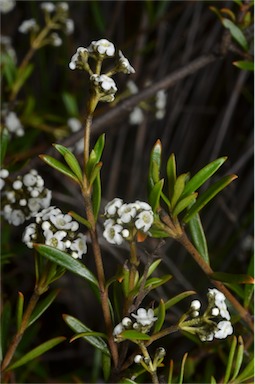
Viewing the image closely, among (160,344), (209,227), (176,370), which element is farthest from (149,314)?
(209,227)

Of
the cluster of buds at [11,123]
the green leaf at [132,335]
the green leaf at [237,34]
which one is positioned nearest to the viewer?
the green leaf at [132,335]

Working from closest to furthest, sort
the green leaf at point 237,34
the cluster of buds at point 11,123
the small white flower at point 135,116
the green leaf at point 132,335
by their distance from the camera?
1. the green leaf at point 132,335
2. the green leaf at point 237,34
3. the cluster of buds at point 11,123
4. the small white flower at point 135,116

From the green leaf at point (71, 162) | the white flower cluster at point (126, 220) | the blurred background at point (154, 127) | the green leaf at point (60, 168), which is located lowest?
the blurred background at point (154, 127)

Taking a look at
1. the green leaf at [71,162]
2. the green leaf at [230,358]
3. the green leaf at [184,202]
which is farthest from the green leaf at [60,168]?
the green leaf at [230,358]

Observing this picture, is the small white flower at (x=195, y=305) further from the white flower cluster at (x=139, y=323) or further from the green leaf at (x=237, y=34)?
the green leaf at (x=237, y=34)

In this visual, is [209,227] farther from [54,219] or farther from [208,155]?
[54,219]

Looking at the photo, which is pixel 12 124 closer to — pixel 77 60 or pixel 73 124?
pixel 73 124

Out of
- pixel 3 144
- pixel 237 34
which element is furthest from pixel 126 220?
pixel 237 34
